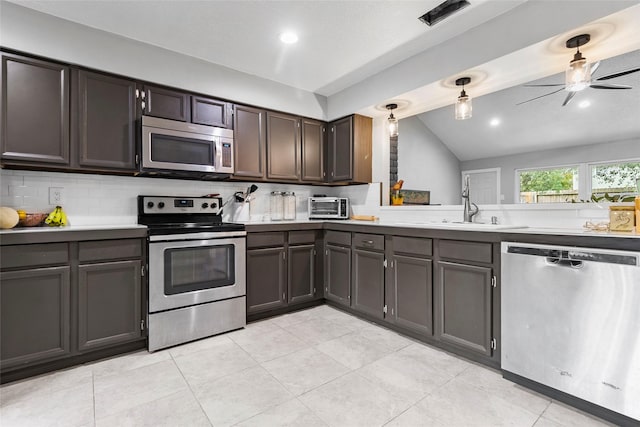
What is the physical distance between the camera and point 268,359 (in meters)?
2.29

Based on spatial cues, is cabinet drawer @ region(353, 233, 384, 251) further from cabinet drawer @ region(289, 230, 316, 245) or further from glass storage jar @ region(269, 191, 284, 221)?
glass storage jar @ region(269, 191, 284, 221)

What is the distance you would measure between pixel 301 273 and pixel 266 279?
16.9 inches

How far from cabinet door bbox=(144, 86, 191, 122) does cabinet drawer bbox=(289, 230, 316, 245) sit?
1.55 m

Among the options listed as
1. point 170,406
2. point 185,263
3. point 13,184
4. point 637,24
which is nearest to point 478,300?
point 637,24

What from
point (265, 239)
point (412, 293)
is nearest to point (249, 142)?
point (265, 239)

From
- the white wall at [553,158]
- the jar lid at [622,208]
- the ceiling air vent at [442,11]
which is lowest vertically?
the jar lid at [622,208]

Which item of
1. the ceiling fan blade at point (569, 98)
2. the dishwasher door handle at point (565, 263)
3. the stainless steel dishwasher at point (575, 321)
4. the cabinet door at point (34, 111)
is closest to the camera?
the stainless steel dishwasher at point (575, 321)

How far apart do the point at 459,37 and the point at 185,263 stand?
2971mm

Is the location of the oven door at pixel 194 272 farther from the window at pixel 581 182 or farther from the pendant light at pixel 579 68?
the pendant light at pixel 579 68

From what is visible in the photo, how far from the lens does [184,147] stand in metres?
2.84

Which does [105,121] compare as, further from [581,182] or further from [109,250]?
[581,182]

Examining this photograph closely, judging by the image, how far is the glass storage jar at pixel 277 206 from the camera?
3807 mm

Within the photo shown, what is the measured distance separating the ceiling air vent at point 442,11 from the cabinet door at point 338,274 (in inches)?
83.9

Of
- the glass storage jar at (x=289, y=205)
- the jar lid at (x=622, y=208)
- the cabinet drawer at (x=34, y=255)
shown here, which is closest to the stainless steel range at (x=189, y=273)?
the cabinet drawer at (x=34, y=255)
